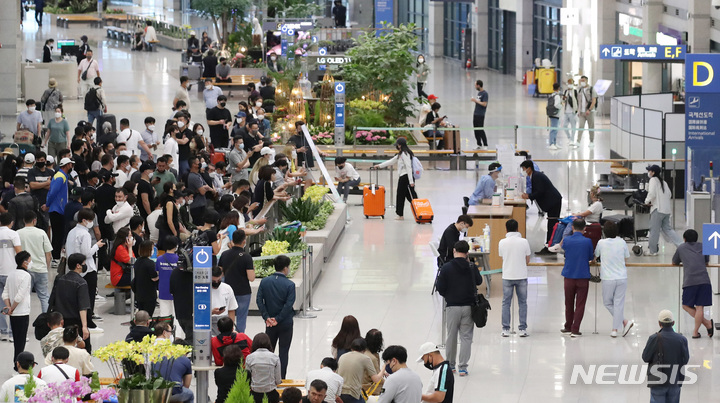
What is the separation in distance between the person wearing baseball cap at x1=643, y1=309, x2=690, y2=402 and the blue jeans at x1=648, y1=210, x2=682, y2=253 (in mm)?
7396

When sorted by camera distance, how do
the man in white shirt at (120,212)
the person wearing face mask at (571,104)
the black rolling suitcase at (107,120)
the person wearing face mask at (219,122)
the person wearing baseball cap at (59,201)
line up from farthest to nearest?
the person wearing face mask at (571,104)
the black rolling suitcase at (107,120)
the person wearing face mask at (219,122)
the person wearing baseball cap at (59,201)
the man in white shirt at (120,212)

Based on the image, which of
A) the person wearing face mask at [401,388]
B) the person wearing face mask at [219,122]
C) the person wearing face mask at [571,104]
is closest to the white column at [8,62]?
the person wearing face mask at [219,122]

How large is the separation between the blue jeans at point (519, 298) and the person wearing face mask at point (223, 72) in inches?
1001

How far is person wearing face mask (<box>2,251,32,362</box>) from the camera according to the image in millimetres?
13156

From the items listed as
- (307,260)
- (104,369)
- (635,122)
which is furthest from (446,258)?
(635,122)

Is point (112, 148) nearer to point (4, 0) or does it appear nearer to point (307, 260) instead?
point (307, 260)

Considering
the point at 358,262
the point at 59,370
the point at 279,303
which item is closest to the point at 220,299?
the point at 279,303

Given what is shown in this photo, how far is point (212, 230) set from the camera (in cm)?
1473

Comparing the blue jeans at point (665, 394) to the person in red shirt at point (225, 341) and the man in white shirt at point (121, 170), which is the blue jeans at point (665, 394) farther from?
the man in white shirt at point (121, 170)

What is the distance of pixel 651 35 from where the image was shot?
35.0 meters

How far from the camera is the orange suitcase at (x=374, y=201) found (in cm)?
2214

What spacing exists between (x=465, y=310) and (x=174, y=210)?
4.65 m

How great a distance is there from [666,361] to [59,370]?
565 cm

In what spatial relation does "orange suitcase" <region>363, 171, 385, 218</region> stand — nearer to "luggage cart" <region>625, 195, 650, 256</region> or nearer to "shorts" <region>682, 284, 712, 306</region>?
"luggage cart" <region>625, 195, 650, 256</region>
